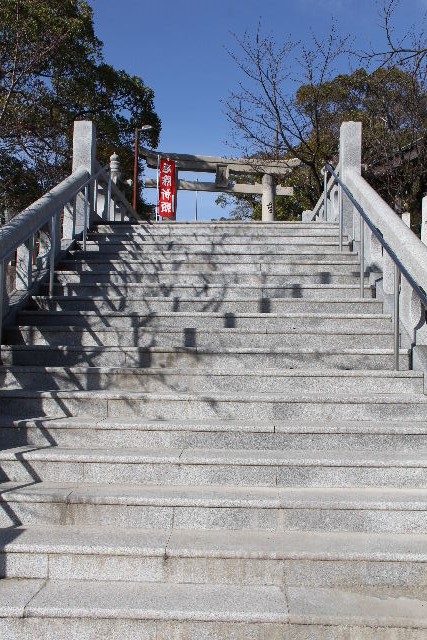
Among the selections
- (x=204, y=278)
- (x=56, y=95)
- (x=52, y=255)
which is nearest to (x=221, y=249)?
(x=204, y=278)

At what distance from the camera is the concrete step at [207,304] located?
528 cm

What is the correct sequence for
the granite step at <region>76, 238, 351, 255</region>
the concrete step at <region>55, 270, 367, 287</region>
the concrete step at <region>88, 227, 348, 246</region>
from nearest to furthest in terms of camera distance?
the concrete step at <region>55, 270, 367, 287</region>, the granite step at <region>76, 238, 351, 255</region>, the concrete step at <region>88, 227, 348, 246</region>

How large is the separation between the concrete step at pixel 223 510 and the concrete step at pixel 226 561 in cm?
12

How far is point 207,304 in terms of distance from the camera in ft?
17.9

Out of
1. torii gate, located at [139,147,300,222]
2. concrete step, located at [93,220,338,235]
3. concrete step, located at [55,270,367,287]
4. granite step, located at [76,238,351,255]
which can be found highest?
torii gate, located at [139,147,300,222]

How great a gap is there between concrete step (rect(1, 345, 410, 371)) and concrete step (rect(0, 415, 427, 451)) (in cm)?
73

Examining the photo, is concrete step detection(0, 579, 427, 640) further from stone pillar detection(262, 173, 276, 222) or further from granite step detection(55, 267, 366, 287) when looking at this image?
stone pillar detection(262, 173, 276, 222)

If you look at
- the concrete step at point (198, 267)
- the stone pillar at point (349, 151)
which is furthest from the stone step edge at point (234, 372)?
the stone pillar at point (349, 151)

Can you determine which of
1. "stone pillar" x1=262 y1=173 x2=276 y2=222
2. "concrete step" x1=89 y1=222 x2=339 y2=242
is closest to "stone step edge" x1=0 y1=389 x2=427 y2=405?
"concrete step" x1=89 y1=222 x2=339 y2=242

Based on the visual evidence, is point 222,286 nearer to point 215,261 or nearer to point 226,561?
point 215,261

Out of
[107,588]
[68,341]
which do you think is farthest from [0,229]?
[107,588]

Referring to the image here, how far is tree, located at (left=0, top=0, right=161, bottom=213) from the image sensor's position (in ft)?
42.7

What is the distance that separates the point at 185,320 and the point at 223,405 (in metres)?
1.33

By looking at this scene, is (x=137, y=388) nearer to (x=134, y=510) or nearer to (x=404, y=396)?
(x=134, y=510)
